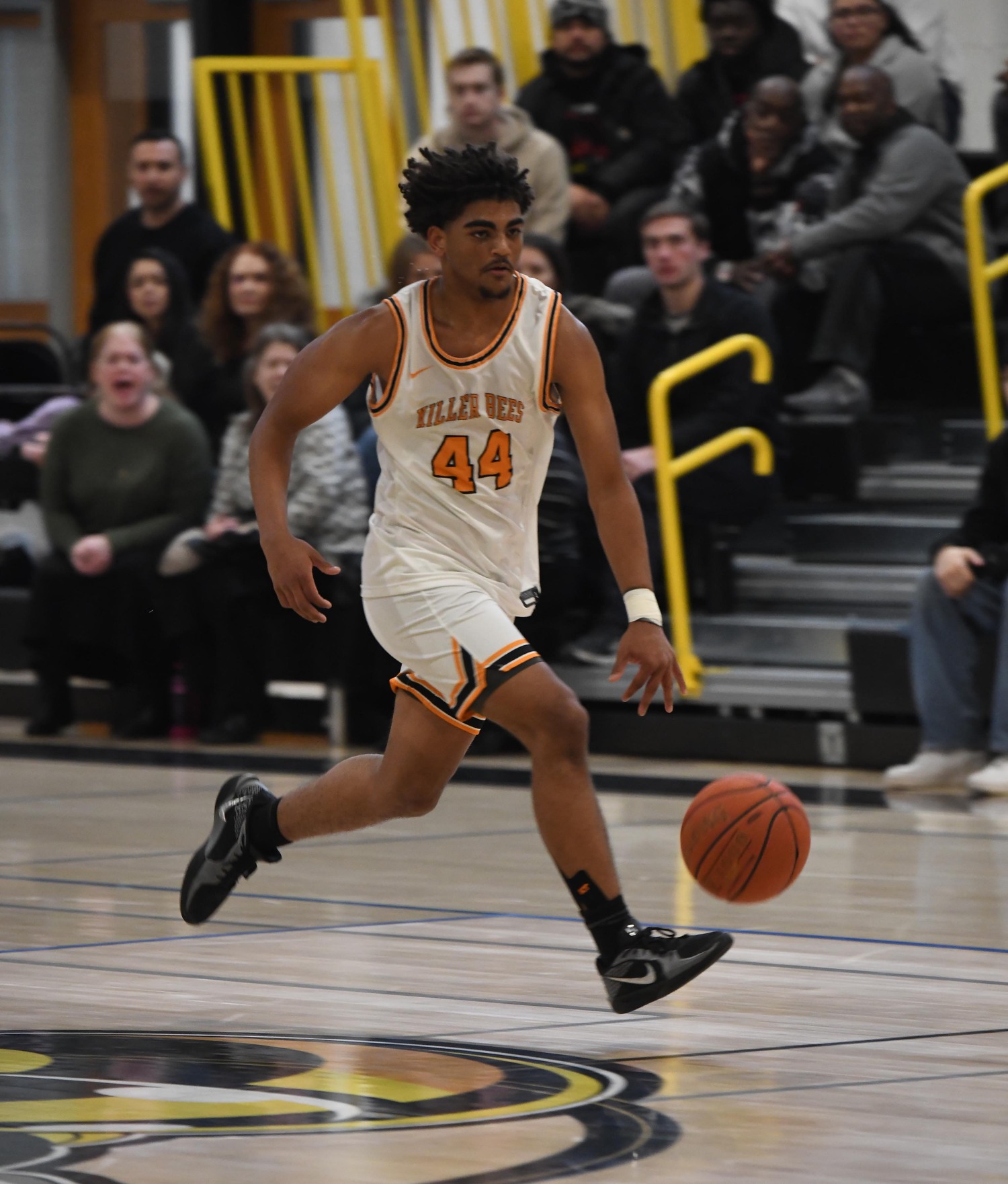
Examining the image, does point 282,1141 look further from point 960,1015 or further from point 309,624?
point 309,624

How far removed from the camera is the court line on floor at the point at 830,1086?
4.16m

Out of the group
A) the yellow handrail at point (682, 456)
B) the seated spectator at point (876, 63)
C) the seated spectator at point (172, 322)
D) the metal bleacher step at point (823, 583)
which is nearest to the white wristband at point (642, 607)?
the yellow handrail at point (682, 456)

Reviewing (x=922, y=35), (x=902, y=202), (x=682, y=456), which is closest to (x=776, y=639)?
(x=682, y=456)

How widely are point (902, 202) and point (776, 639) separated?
7.15 feet

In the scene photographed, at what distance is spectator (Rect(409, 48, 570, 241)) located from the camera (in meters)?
11.7

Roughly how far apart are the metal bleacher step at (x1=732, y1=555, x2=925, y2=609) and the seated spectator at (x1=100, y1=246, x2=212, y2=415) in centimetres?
289

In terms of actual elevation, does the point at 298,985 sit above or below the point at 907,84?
below

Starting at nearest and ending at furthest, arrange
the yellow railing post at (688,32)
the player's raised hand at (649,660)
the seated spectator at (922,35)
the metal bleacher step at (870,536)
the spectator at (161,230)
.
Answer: the player's raised hand at (649,660)
the metal bleacher step at (870,536)
the seated spectator at (922,35)
the spectator at (161,230)
the yellow railing post at (688,32)

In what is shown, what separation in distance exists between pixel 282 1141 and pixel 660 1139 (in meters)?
0.60

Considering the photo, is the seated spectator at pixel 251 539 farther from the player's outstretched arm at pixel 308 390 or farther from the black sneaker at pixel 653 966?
the black sneaker at pixel 653 966

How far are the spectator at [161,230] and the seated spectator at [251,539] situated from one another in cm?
174

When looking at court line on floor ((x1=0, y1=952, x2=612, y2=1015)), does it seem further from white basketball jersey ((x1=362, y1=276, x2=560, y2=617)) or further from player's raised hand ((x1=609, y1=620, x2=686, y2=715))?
white basketball jersey ((x1=362, y1=276, x2=560, y2=617))

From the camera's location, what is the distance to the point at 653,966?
4.82m

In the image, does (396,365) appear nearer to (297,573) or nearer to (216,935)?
(297,573)
